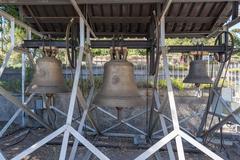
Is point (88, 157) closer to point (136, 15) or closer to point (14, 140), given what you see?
point (14, 140)

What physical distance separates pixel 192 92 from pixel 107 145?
2850 millimetres

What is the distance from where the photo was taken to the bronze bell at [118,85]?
284cm

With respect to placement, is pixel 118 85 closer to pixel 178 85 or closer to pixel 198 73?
pixel 198 73

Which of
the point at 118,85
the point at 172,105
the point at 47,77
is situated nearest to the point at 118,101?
the point at 118,85

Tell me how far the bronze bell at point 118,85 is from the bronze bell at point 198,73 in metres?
1.44

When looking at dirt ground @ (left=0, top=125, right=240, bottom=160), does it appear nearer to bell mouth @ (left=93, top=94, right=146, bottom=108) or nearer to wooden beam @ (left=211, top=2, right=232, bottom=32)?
bell mouth @ (left=93, top=94, right=146, bottom=108)

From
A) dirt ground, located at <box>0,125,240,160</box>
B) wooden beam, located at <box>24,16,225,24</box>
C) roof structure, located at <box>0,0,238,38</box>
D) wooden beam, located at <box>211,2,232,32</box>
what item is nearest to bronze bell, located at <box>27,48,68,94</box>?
roof structure, located at <box>0,0,238,38</box>

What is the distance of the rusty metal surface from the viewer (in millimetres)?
4234

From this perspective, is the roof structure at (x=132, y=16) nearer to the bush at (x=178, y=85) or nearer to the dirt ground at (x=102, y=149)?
the bush at (x=178, y=85)

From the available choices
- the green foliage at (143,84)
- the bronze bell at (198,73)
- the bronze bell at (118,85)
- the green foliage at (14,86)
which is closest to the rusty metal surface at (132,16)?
the bronze bell at (198,73)

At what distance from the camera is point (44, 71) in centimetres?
330

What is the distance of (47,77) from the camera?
331 cm

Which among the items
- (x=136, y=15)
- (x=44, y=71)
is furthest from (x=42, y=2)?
(x=136, y=15)

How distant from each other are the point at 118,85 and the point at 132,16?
6.37 ft
